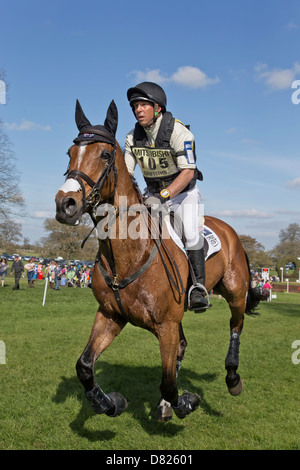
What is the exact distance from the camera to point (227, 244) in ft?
21.0

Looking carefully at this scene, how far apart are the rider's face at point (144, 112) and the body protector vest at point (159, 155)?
165mm

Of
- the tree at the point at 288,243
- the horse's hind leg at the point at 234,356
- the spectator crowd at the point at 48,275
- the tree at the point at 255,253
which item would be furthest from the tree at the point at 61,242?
the horse's hind leg at the point at 234,356

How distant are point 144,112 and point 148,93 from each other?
0.71 ft

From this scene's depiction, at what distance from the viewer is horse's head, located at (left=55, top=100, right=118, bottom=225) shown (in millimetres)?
3359

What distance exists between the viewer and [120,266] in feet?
13.8

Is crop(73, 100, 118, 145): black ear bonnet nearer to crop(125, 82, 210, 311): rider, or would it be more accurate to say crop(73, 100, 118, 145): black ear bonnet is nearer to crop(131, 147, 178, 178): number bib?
crop(125, 82, 210, 311): rider

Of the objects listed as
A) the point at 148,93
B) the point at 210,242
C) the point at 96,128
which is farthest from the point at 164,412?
the point at 148,93

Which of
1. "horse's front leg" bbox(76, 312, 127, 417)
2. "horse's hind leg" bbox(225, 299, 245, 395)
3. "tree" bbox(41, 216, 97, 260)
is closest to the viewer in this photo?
"horse's front leg" bbox(76, 312, 127, 417)

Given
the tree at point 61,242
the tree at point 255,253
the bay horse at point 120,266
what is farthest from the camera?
the tree at point 255,253

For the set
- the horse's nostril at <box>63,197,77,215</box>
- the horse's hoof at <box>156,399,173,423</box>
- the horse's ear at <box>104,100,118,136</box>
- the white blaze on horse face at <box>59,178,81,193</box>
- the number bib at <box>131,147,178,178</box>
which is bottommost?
the horse's hoof at <box>156,399,173,423</box>

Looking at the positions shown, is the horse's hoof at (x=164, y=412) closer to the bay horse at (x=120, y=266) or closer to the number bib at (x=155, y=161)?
the bay horse at (x=120, y=266)

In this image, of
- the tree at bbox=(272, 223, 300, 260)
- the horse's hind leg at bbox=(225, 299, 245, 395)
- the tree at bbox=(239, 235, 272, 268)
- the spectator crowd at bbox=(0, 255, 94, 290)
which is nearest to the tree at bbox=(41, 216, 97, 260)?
the spectator crowd at bbox=(0, 255, 94, 290)

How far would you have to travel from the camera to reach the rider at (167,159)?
465 cm
